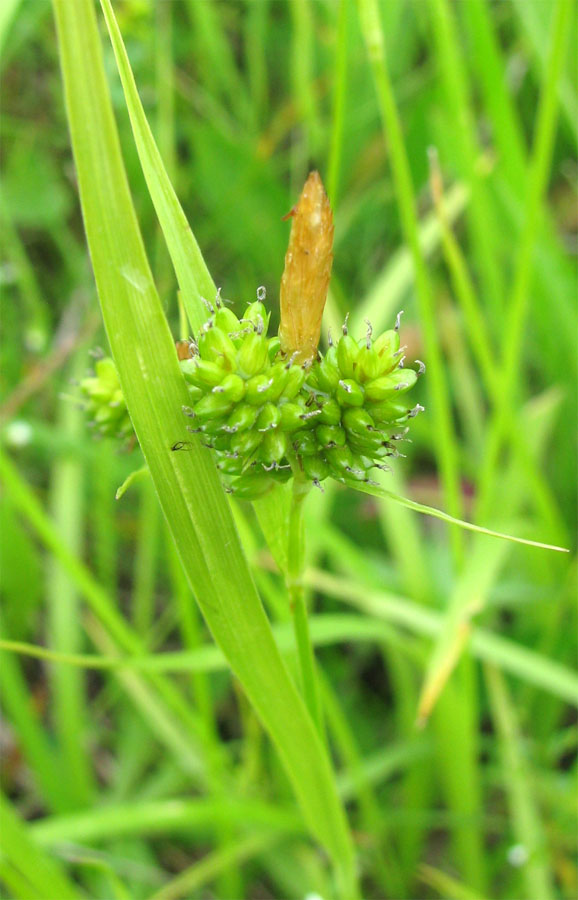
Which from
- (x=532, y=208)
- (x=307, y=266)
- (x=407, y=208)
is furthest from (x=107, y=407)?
(x=532, y=208)

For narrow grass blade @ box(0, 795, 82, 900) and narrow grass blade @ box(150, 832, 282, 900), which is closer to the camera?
narrow grass blade @ box(0, 795, 82, 900)

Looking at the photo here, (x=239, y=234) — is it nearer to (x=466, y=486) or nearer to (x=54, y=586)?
(x=466, y=486)

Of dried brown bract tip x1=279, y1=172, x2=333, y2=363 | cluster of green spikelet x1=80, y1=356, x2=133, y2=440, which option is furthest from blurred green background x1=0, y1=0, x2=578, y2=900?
dried brown bract tip x1=279, y1=172, x2=333, y2=363

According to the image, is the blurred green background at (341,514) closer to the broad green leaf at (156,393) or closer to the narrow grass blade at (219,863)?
the narrow grass blade at (219,863)

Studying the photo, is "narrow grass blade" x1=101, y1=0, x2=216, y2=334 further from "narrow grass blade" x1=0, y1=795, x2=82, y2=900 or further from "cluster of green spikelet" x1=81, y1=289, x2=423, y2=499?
"narrow grass blade" x1=0, y1=795, x2=82, y2=900

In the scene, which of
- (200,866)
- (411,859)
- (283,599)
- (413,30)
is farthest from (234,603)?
(413,30)

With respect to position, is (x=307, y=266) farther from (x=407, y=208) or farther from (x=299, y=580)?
(x=407, y=208)

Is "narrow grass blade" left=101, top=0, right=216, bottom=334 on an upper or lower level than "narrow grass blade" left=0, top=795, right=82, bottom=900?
upper
